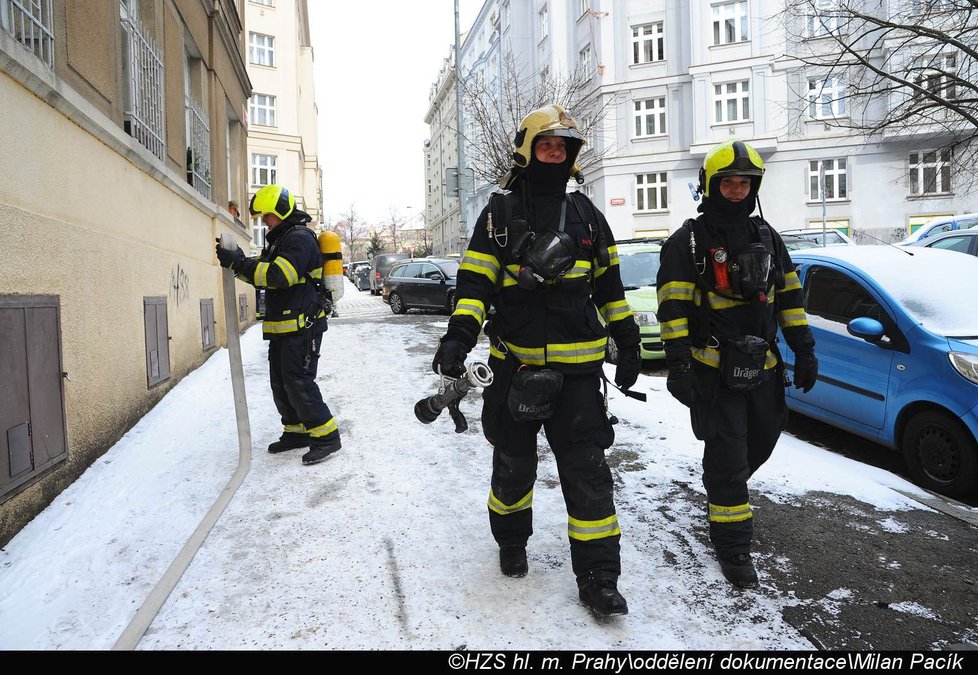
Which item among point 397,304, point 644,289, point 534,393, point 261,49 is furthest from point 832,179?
point 534,393

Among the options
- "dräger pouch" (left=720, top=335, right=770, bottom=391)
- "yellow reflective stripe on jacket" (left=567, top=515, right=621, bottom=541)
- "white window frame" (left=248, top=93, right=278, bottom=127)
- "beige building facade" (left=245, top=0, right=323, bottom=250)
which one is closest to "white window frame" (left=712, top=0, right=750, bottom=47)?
"beige building facade" (left=245, top=0, right=323, bottom=250)

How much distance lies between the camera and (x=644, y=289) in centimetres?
926

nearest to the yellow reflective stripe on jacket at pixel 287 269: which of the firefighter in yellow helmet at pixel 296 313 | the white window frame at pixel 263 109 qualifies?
the firefighter in yellow helmet at pixel 296 313

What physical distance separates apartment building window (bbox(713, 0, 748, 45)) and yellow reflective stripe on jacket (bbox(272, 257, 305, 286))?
28.4 m

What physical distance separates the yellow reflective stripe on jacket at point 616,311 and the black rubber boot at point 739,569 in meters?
1.20

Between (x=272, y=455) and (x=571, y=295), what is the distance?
9.65 feet

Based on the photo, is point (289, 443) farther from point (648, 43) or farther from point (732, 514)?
point (648, 43)

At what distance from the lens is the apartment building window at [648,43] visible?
2903 centimetres

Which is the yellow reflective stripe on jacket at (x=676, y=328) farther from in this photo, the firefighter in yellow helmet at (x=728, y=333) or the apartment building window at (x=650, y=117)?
the apartment building window at (x=650, y=117)

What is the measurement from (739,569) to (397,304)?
15.0m

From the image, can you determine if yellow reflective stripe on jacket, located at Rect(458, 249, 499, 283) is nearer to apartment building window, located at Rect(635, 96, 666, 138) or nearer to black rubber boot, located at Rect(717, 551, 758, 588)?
black rubber boot, located at Rect(717, 551, 758, 588)

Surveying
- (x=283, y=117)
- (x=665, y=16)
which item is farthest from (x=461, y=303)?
(x=283, y=117)

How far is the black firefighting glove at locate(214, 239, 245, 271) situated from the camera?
4.00 meters
